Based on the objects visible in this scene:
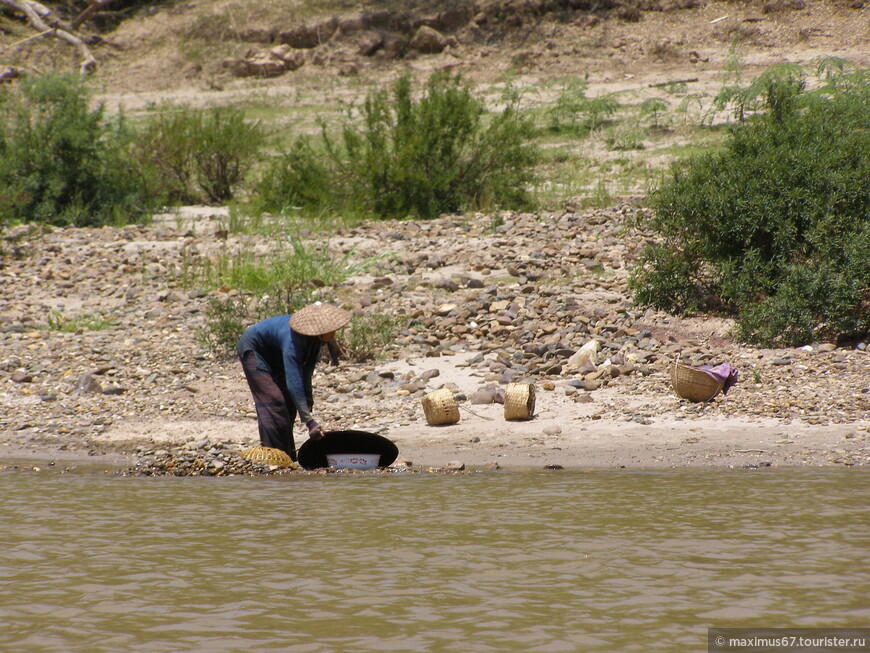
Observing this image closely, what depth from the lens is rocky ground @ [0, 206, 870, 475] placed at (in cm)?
651

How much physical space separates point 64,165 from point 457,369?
8.29 m

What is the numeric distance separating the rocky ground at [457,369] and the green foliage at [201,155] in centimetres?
431

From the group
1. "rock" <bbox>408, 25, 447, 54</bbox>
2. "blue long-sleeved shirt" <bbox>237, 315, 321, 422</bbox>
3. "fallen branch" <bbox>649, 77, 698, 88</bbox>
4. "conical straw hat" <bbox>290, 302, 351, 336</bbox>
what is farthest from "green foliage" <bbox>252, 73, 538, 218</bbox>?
"rock" <bbox>408, 25, 447, 54</bbox>

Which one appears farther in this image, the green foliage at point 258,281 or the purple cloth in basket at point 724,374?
the green foliage at point 258,281

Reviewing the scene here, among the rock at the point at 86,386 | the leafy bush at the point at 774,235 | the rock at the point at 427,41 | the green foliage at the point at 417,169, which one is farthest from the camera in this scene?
the rock at the point at 427,41

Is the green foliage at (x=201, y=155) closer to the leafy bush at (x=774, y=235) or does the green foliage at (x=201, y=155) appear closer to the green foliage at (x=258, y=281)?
the green foliage at (x=258, y=281)

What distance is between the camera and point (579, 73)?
73.7ft

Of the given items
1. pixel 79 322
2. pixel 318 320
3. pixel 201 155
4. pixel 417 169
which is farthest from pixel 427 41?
pixel 318 320

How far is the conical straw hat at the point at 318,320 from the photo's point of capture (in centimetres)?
585

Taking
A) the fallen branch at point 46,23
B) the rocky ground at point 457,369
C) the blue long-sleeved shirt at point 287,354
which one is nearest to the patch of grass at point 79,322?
the rocky ground at point 457,369

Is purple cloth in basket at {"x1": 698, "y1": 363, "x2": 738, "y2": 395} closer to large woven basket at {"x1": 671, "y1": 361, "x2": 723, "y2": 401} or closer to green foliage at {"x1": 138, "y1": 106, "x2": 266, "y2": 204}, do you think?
large woven basket at {"x1": 671, "y1": 361, "x2": 723, "y2": 401}

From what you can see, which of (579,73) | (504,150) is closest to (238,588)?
(504,150)

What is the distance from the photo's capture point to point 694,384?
22.6ft

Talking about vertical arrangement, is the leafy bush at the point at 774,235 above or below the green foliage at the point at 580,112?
below
